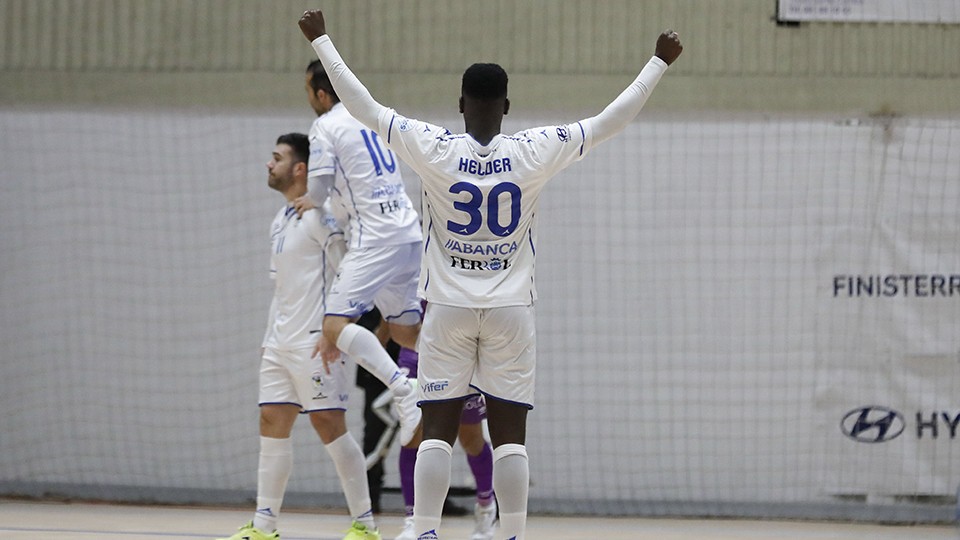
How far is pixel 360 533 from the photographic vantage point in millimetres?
5422

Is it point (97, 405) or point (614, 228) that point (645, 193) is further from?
point (97, 405)

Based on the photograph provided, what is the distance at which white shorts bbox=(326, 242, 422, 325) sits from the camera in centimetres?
530

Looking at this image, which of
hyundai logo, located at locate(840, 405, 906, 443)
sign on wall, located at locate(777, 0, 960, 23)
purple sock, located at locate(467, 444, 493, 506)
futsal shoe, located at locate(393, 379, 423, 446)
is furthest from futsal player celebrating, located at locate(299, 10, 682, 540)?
sign on wall, located at locate(777, 0, 960, 23)

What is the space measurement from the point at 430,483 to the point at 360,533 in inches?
55.3

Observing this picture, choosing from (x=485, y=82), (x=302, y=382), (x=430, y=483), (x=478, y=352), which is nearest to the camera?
(x=485, y=82)

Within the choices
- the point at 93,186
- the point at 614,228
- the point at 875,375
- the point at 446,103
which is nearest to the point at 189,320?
the point at 93,186

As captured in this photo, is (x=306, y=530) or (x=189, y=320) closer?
(x=306, y=530)

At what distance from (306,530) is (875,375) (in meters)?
3.64

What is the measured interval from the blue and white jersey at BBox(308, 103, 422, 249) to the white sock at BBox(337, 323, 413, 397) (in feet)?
1.42

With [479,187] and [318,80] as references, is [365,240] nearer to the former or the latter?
[318,80]

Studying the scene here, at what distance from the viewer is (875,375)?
7301 millimetres

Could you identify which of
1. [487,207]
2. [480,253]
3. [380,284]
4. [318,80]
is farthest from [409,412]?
[318,80]

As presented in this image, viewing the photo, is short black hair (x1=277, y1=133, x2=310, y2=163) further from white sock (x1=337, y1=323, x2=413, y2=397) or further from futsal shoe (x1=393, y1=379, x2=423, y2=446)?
futsal shoe (x1=393, y1=379, x2=423, y2=446)

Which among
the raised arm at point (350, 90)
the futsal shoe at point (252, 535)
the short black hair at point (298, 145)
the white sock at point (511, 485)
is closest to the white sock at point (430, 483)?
the white sock at point (511, 485)
